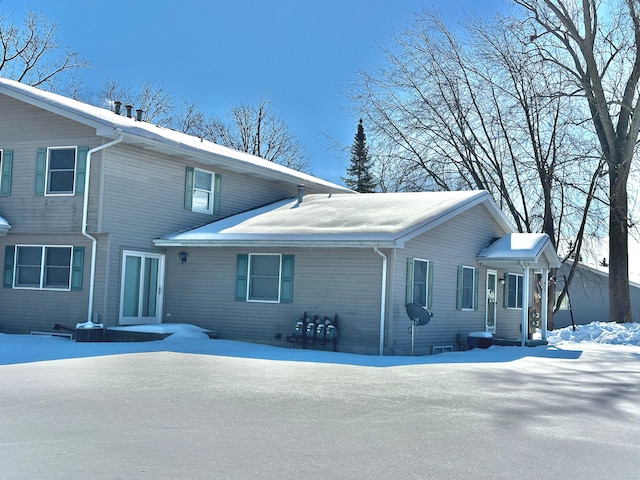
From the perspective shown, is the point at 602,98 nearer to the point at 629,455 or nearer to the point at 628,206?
the point at 628,206

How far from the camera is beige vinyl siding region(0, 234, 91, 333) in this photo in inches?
714

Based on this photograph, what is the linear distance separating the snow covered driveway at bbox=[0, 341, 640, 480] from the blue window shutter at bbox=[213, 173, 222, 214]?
Result: 8494mm

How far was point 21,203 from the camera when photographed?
61.6 ft

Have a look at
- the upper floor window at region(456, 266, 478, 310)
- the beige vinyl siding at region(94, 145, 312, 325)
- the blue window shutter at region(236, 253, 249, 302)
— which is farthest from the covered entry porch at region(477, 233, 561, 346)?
the beige vinyl siding at region(94, 145, 312, 325)

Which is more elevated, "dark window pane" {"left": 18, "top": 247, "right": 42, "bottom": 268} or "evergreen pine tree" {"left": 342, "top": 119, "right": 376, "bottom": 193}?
"evergreen pine tree" {"left": 342, "top": 119, "right": 376, "bottom": 193}

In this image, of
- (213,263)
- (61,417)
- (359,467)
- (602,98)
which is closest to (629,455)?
(359,467)

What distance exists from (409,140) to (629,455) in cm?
2533

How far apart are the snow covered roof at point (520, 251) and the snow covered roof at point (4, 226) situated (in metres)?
11.8

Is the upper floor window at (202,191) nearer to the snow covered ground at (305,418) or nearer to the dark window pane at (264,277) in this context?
the dark window pane at (264,277)

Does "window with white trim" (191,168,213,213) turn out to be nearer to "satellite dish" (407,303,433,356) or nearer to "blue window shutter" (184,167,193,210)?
"blue window shutter" (184,167,193,210)

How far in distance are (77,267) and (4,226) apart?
203 centimetres

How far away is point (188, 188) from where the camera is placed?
2030cm

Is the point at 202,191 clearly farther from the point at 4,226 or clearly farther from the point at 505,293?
the point at 505,293

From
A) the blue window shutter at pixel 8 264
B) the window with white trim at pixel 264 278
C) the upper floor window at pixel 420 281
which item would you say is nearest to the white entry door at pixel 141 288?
the window with white trim at pixel 264 278
